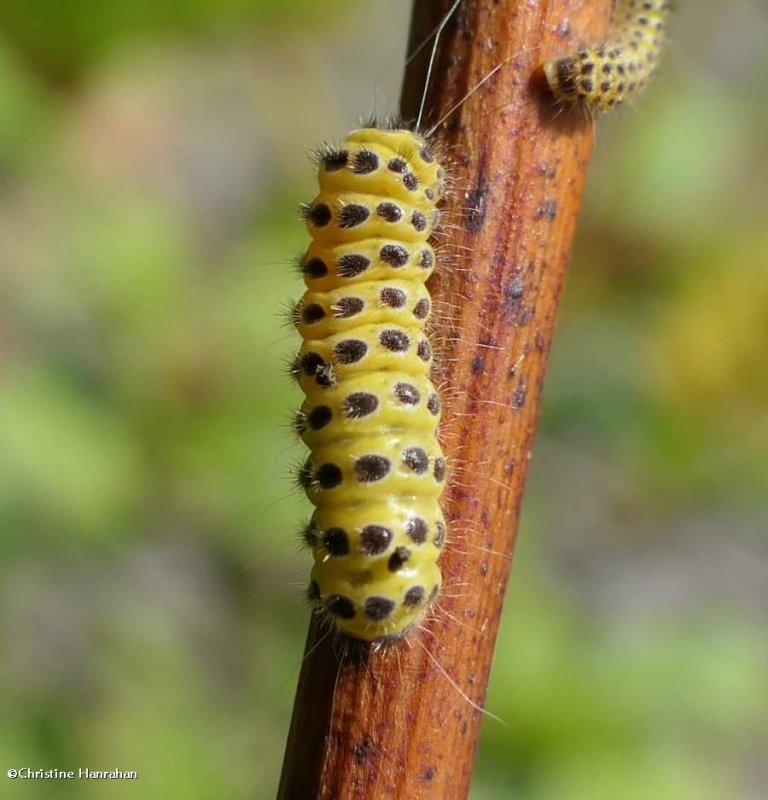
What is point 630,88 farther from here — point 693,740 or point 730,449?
point 693,740

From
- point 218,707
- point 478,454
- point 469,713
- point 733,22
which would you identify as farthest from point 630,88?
point 733,22

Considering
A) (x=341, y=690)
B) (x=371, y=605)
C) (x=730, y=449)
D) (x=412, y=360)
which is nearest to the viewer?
(x=341, y=690)

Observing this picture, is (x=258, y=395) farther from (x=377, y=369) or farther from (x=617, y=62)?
(x=617, y=62)
